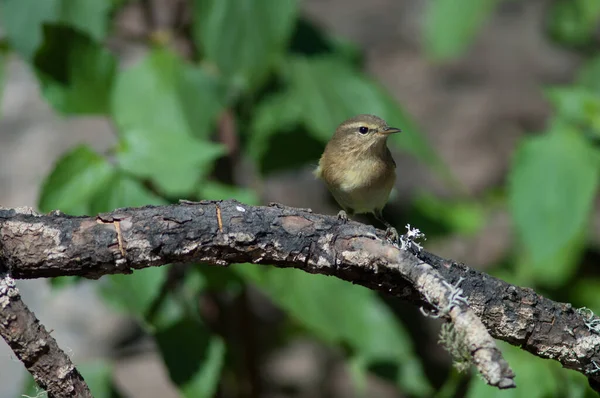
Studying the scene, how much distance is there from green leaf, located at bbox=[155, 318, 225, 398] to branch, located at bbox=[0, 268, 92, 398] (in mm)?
1276

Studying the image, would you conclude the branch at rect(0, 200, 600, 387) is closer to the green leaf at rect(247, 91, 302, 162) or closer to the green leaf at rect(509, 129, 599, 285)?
the green leaf at rect(509, 129, 599, 285)

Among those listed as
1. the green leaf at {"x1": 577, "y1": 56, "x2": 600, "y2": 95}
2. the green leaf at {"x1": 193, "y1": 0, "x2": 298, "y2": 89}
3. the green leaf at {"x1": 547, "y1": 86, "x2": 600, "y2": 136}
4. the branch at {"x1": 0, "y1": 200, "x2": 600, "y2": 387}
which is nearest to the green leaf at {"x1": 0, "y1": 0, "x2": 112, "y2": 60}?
the green leaf at {"x1": 193, "y1": 0, "x2": 298, "y2": 89}

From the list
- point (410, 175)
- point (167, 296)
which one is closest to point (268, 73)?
point (167, 296)

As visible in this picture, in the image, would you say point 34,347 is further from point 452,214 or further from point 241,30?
point 452,214

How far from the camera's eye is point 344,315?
3730mm

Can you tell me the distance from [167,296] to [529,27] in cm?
484

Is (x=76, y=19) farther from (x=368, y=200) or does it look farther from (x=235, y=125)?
(x=368, y=200)

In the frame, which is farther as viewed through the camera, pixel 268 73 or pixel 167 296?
pixel 268 73

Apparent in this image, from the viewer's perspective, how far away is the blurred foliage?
297 centimetres

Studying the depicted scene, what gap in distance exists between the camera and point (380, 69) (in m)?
6.66

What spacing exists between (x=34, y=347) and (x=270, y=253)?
65 centimetres

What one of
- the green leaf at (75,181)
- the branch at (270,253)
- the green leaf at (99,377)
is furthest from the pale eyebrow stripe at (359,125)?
the green leaf at (99,377)

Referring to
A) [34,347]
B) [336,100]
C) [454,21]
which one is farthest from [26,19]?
[454,21]

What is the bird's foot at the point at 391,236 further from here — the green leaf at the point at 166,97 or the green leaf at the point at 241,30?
the green leaf at the point at 241,30
